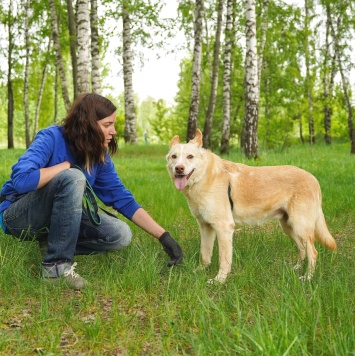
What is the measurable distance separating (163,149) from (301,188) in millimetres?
14745

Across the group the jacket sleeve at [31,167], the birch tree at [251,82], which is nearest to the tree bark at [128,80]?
the birch tree at [251,82]

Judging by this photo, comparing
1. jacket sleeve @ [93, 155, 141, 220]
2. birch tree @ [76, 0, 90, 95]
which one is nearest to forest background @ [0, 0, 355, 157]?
birch tree @ [76, 0, 90, 95]

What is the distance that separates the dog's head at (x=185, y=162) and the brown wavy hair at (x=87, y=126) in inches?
26.5

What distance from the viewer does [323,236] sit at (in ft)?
15.4

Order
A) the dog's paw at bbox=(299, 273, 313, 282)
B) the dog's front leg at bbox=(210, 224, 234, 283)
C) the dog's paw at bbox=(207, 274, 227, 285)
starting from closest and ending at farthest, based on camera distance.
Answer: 1. the dog's paw at bbox=(299, 273, 313, 282)
2. the dog's paw at bbox=(207, 274, 227, 285)
3. the dog's front leg at bbox=(210, 224, 234, 283)

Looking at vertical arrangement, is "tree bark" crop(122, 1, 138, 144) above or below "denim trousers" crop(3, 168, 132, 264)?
above

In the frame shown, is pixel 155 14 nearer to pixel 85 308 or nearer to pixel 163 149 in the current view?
pixel 163 149

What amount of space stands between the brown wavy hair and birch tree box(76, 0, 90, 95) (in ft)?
28.8

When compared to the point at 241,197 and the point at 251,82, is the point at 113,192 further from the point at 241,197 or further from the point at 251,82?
the point at 251,82

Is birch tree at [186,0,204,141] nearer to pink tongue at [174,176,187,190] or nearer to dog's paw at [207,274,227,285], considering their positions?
pink tongue at [174,176,187,190]

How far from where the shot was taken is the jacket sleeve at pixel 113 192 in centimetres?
448

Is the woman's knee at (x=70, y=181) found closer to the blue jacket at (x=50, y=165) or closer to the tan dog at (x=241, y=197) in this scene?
the blue jacket at (x=50, y=165)

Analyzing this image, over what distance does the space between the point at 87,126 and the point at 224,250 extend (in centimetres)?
169

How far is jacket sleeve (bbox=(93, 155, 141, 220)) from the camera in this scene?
448 cm
